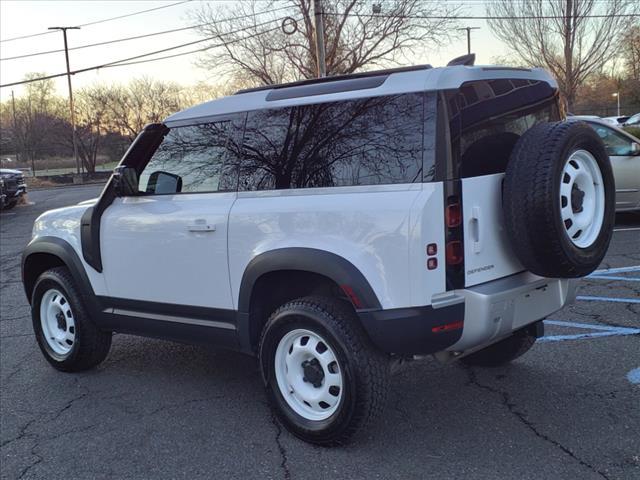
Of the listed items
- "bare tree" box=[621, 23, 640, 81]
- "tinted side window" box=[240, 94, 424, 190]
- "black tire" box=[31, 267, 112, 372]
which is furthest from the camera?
"bare tree" box=[621, 23, 640, 81]

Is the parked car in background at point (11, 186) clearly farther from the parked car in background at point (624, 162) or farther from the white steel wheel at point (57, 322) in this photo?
the parked car in background at point (624, 162)

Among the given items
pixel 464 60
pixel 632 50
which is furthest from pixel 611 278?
pixel 632 50

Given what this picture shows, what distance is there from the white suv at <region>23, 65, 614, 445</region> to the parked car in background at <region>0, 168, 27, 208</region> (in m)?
17.2

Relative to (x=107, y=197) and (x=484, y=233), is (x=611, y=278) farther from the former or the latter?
(x=107, y=197)

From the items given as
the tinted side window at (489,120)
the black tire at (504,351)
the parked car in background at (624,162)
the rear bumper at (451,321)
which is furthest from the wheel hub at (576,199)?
the parked car in background at (624,162)

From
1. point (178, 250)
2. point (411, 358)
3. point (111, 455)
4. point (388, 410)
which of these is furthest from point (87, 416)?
point (411, 358)

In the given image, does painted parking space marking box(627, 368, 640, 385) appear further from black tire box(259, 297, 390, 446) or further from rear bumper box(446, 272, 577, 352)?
black tire box(259, 297, 390, 446)

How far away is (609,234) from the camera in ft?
11.6

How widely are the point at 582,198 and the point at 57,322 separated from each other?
4.05 m

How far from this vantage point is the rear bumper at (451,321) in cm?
304

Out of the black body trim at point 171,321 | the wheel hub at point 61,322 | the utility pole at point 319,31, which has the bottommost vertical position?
the wheel hub at point 61,322

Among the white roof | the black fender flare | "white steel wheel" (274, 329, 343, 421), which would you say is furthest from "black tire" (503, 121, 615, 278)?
the black fender flare

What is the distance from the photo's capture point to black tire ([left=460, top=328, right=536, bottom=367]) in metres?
4.22

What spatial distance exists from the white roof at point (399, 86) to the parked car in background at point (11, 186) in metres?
17.3
